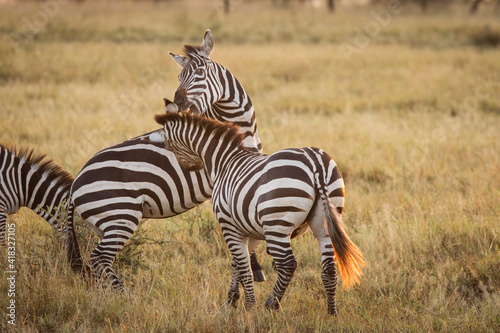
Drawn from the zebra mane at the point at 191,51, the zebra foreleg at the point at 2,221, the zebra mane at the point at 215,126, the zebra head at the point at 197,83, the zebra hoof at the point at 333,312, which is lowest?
the zebra hoof at the point at 333,312

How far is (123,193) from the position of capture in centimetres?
471

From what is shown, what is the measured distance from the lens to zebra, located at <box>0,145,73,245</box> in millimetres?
5672

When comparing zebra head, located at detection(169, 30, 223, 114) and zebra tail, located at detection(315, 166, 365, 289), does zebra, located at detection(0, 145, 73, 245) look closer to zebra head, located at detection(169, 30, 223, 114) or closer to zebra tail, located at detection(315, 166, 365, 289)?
zebra head, located at detection(169, 30, 223, 114)

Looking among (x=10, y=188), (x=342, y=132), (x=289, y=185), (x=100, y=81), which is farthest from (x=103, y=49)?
(x=289, y=185)

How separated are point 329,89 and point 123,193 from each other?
36.8 feet

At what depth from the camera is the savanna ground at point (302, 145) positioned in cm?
423

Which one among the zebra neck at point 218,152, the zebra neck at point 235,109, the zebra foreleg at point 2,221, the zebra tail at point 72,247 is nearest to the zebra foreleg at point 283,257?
the zebra neck at point 218,152

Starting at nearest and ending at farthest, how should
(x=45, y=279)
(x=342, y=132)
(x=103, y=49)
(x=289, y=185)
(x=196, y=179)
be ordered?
(x=289, y=185), (x=45, y=279), (x=196, y=179), (x=342, y=132), (x=103, y=49)

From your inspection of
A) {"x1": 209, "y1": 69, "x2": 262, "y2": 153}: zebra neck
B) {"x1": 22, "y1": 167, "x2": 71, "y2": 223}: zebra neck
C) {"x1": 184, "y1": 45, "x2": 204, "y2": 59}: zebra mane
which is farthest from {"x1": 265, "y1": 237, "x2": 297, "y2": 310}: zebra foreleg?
{"x1": 22, "y1": 167, "x2": 71, "y2": 223}: zebra neck

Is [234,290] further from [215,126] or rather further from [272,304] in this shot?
[215,126]

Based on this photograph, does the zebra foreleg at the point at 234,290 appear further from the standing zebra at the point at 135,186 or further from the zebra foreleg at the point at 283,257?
the zebra foreleg at the point at 283,257

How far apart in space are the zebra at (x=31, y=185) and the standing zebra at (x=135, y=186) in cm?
104

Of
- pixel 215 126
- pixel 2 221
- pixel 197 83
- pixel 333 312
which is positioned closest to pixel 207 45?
pixel 197 83

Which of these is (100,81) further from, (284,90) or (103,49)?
(284,90)
